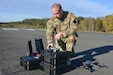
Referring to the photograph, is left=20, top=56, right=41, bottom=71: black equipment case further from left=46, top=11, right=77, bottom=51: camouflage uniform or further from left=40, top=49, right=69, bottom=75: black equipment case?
left=46, top=11, right=77, bottom=51: camouflage uniform

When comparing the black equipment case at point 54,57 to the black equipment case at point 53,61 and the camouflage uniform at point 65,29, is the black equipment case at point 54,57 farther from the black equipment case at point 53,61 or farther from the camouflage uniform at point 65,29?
the camouflage uniform at point 65,29

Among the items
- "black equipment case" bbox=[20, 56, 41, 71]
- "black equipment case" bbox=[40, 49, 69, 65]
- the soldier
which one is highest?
the soldier

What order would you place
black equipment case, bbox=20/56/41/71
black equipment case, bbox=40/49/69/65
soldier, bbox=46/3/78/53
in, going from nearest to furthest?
black equipment case, bbox=40/49/69/65
black equipment case, bbox=20/56/41/71
soldier, bbox=46/3/78/53

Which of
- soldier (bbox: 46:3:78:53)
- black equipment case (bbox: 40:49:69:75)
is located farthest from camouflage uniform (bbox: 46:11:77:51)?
black equipment case (bbox: 40:49:69:75)

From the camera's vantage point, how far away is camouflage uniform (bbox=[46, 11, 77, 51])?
16.4ft

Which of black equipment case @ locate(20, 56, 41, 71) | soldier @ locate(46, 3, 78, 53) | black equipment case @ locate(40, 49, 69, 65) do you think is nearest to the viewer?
black equipment case @ locate(40, 49, 69, 65)

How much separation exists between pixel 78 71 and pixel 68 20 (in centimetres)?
117

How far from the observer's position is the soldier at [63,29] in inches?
195

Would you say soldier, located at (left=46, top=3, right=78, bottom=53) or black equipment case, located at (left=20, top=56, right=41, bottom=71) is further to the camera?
soldier, located at (left=46, top=3, right=78, bottom=53)

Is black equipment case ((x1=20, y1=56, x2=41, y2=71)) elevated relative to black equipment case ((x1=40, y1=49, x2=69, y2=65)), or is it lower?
lower

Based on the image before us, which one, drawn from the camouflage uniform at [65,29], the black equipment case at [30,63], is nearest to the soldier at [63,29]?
the camouflage uniform at [65,29]

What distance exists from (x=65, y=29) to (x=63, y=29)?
0.05 m

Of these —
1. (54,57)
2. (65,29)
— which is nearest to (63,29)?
(65,29)

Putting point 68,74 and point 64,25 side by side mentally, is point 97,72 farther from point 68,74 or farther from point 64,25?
point 64,25
